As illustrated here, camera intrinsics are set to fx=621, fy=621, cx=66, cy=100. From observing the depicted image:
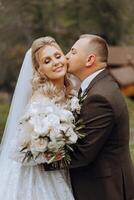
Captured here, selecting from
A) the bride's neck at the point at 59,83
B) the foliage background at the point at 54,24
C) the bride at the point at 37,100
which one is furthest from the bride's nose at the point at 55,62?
the foliage background at the point at 54,24

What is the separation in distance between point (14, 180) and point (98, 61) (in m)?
1.08

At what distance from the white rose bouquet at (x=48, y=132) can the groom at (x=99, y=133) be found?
0.29ft

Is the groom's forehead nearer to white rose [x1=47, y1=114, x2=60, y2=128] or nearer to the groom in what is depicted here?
the groom

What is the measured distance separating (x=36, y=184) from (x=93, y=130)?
69cm

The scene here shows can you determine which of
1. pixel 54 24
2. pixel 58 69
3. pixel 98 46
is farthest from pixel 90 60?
pixel 54 24

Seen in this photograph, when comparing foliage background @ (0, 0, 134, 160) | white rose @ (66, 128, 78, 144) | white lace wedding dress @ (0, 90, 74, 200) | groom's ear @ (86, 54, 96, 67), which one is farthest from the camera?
foliage background @ (0, 0, 134, 160)

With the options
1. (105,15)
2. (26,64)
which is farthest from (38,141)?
(105,15)

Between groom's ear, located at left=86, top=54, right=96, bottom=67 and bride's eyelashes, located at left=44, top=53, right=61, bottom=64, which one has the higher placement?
bride's eyelashes, located at left=44, top=53, right=61, bottom=64

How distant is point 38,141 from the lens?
13.3 ft

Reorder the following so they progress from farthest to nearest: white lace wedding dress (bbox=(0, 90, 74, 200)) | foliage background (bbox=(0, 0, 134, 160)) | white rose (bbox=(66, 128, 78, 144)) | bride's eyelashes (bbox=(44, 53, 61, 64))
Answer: foliage background (bbox=(0, 0, 134, 160)), white lace wedding dress (bbox=(0, 90, 74, 200)), bride's eyelashes (bbox=(44, 53, 61, 64)), white rose (bbox=(66, 128, 78, 144))

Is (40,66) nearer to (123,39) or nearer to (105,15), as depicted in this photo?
(105,15)

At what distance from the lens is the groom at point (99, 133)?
407 centimetres

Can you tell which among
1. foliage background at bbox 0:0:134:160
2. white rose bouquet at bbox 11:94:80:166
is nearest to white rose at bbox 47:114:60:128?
white rose bouquet at bbox 11:94:80:166

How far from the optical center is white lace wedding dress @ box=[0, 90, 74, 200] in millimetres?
4418
